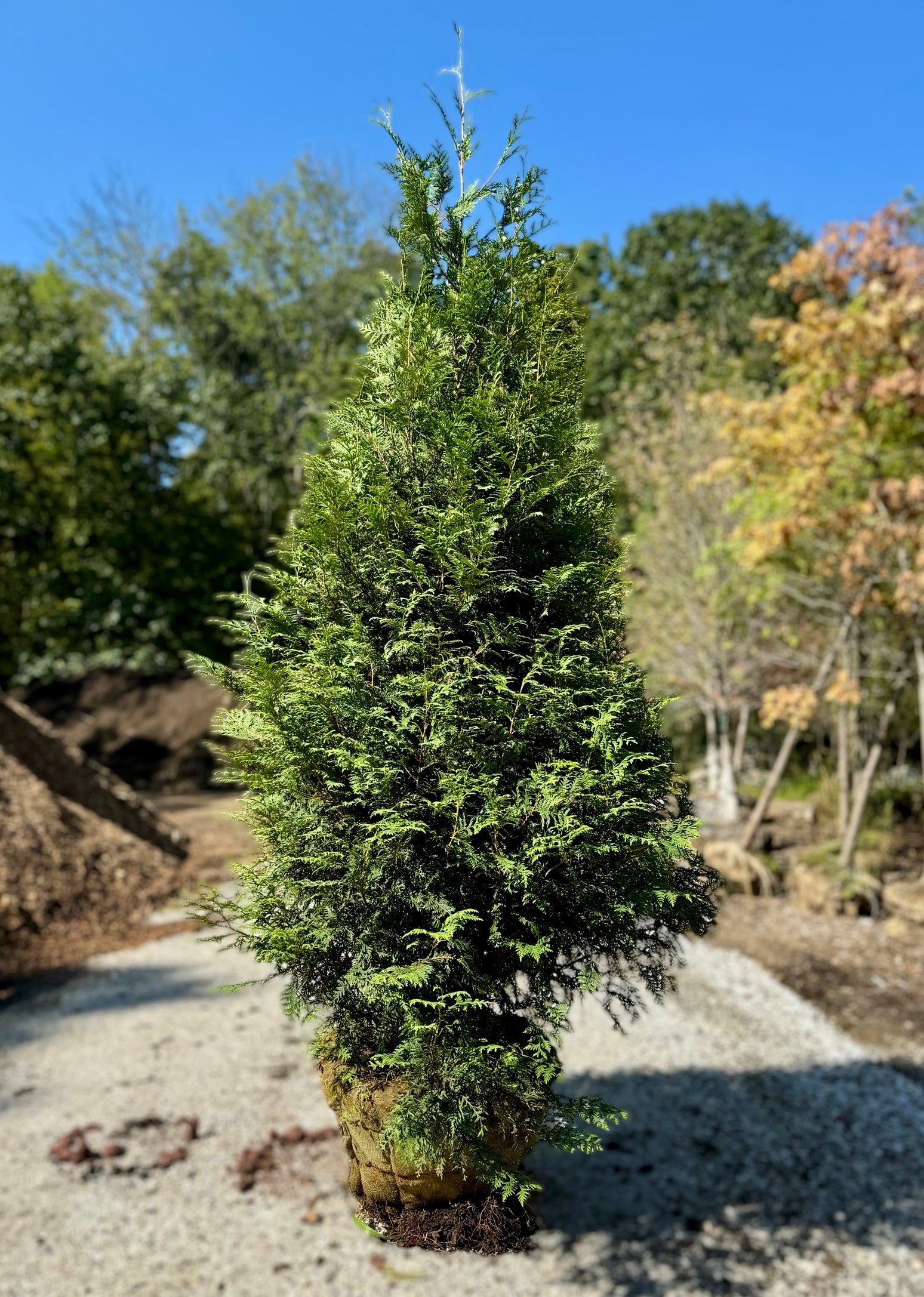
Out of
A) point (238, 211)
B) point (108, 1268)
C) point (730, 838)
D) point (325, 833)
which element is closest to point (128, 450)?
point (238, 211)

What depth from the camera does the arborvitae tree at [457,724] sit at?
2625 millimetres

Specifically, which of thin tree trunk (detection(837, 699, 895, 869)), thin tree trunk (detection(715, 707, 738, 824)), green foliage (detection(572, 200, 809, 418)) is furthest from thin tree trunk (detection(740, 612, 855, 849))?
green foliage (detection(572, 200, 809, 418))

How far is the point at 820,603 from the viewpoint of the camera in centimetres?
1066

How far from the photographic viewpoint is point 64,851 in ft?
33.5

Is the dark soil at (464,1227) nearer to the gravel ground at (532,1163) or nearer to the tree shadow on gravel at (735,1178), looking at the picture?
the gravel ground at (532,1163)

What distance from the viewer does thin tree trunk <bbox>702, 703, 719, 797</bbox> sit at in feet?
51.1

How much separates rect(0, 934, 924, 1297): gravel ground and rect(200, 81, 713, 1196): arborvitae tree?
2.74 meters

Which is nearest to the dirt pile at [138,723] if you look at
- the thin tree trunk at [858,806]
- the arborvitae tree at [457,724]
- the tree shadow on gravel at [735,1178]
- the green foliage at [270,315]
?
the green foliage at [270,315]

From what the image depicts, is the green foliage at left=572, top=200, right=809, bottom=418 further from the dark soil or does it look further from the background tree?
the dark soil

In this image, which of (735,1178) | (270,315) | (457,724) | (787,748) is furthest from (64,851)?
(270,315)

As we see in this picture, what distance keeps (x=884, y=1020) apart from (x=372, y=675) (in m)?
7.37

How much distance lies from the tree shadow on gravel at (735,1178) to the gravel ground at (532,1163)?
0.6 inches

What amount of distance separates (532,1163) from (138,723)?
527 inches

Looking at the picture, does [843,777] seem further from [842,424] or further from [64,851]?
[64,851]
